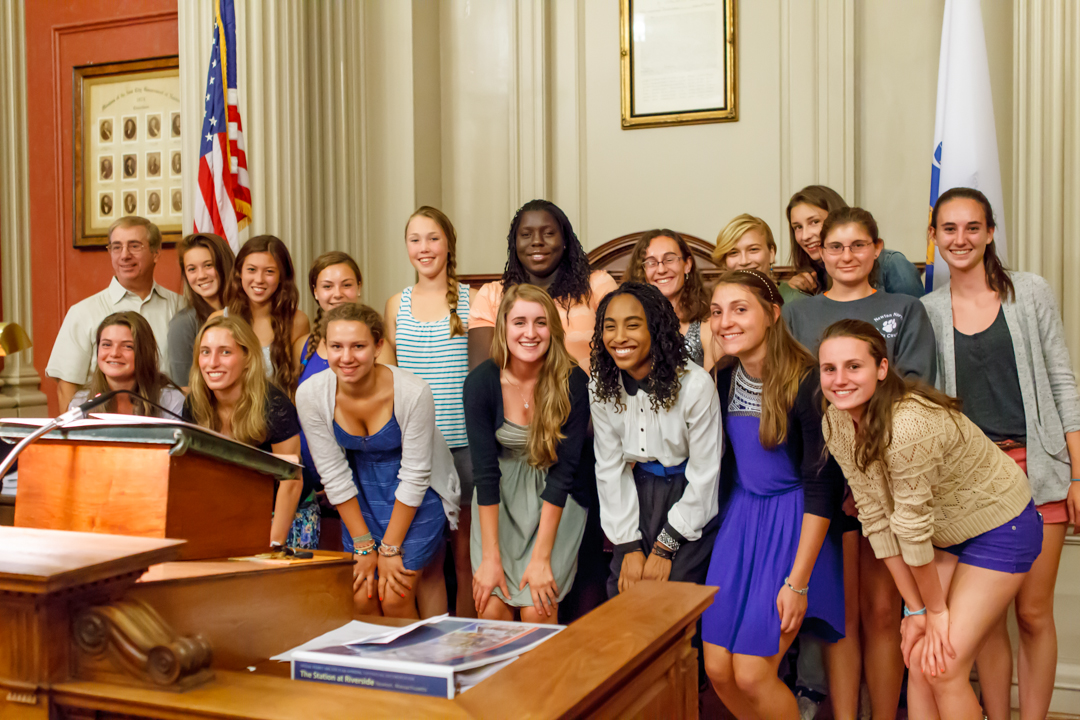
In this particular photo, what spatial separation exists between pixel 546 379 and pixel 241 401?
3.09 ft

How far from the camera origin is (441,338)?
3.22 meters

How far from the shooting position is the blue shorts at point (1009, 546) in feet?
7.27

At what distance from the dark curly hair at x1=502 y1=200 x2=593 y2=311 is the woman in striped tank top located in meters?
0.25

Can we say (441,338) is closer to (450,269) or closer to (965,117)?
(450,269)

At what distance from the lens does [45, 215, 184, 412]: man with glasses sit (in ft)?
11.9

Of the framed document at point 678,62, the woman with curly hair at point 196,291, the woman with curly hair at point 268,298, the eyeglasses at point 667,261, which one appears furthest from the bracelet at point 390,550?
the framed document at point 678,62

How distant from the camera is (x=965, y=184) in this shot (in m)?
3.29

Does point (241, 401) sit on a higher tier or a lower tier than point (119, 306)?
lower

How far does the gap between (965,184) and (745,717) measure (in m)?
2.04

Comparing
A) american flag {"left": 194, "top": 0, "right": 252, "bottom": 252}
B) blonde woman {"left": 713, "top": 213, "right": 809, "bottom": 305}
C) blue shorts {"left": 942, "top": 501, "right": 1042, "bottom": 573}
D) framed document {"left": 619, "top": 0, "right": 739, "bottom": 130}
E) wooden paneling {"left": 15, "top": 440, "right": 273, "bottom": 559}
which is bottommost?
blue shorts {"left": 942, "top": 501, "right": 1042, "bottom": 573}

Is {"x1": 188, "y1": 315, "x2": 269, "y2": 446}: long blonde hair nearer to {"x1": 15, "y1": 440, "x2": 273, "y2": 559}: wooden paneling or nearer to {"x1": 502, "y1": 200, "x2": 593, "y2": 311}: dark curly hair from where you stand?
{"x1": 502, "y1": 200, "x2": 593, "y2": 311}: dark curly hair

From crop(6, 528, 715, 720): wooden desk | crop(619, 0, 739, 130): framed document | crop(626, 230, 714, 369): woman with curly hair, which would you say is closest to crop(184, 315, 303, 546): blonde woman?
crop(626, 230, 714, 369): woman with curly hair

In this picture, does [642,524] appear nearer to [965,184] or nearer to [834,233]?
[834,233]

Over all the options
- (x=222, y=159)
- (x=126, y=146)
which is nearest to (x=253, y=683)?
(x=222, y=159)
